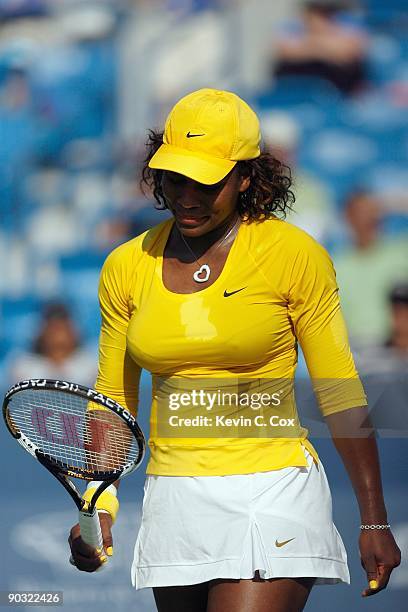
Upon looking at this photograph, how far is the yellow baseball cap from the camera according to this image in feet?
7.25

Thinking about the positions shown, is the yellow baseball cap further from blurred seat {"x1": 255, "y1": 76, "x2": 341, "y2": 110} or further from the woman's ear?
blurred seat {"x1": 255, "y1": 76, "x2": 341, "y2": 110}

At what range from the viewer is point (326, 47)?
7.76 metres

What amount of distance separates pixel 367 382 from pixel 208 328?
2.64m

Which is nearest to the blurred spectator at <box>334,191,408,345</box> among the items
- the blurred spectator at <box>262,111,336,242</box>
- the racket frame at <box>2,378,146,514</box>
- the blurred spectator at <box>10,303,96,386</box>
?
the blurred spectator at <box>262,111,336,242</box>

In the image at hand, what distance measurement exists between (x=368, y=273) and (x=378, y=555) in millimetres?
4603

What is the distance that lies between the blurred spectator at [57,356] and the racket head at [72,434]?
3901 millimetres

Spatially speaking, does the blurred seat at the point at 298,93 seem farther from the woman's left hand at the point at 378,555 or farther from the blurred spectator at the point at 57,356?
the woman's left hand at the point at 378,555

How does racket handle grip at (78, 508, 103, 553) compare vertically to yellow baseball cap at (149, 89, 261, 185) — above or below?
below

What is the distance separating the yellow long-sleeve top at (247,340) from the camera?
222 centimetres

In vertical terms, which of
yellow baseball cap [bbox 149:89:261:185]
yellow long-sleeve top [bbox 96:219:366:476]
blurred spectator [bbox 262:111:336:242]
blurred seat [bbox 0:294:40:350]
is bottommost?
blurred seat [bbox 0:294:40:350]

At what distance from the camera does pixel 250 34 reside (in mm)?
7871

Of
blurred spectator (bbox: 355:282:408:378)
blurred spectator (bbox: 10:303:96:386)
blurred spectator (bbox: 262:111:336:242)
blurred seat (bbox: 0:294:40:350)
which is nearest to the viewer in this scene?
blurred spectator (bbox: 355:282:408:378)

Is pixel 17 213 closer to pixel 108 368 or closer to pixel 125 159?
pixel 125 159

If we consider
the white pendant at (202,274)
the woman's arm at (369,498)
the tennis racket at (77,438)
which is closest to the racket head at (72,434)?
the tennis racket at (77,438)
